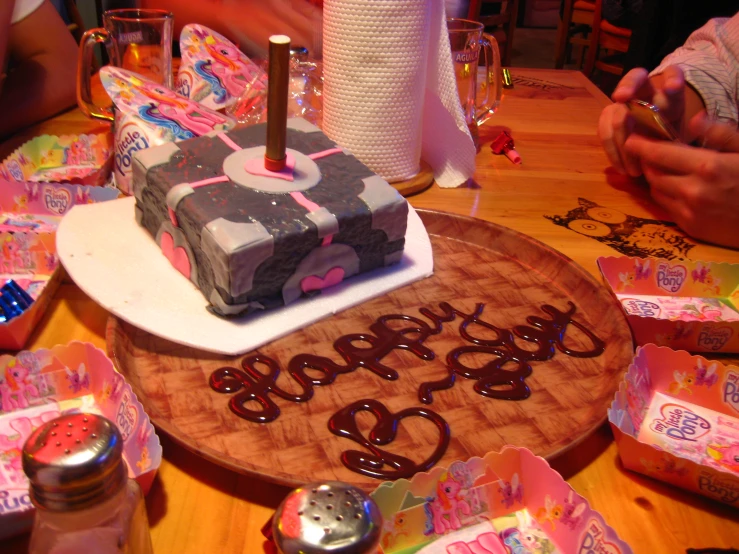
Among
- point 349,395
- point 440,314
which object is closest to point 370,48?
point 440,314

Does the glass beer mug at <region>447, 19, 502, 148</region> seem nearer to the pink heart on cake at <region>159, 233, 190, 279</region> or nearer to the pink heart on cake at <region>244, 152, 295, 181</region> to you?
the pink heart on cake at <region>244, 152, 295, 181</region>

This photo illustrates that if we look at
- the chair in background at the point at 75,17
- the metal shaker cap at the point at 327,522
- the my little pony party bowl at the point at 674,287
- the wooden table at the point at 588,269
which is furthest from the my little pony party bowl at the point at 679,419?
the chair in background at the point at 75,17

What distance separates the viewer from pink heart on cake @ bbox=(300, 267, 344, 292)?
77 cm

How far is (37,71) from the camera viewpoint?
4.03 feet

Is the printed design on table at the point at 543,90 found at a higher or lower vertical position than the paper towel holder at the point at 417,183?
higher

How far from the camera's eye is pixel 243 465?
51 centimetres

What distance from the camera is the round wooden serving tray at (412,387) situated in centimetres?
57

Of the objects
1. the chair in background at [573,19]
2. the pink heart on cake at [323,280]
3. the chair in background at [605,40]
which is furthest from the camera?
the chair in background at [573,19]

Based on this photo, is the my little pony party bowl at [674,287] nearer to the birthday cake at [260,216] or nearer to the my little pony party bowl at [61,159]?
the birthday cake at [260,216]

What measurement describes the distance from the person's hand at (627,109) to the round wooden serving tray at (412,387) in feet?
1.22

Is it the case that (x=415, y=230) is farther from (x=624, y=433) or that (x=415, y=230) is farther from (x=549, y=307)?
(x=624, y=433)

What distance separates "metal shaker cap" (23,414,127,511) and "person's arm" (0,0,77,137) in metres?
0.98

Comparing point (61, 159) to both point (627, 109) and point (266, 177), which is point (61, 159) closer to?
point (266, 177)

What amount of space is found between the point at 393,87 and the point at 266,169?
29 cm
